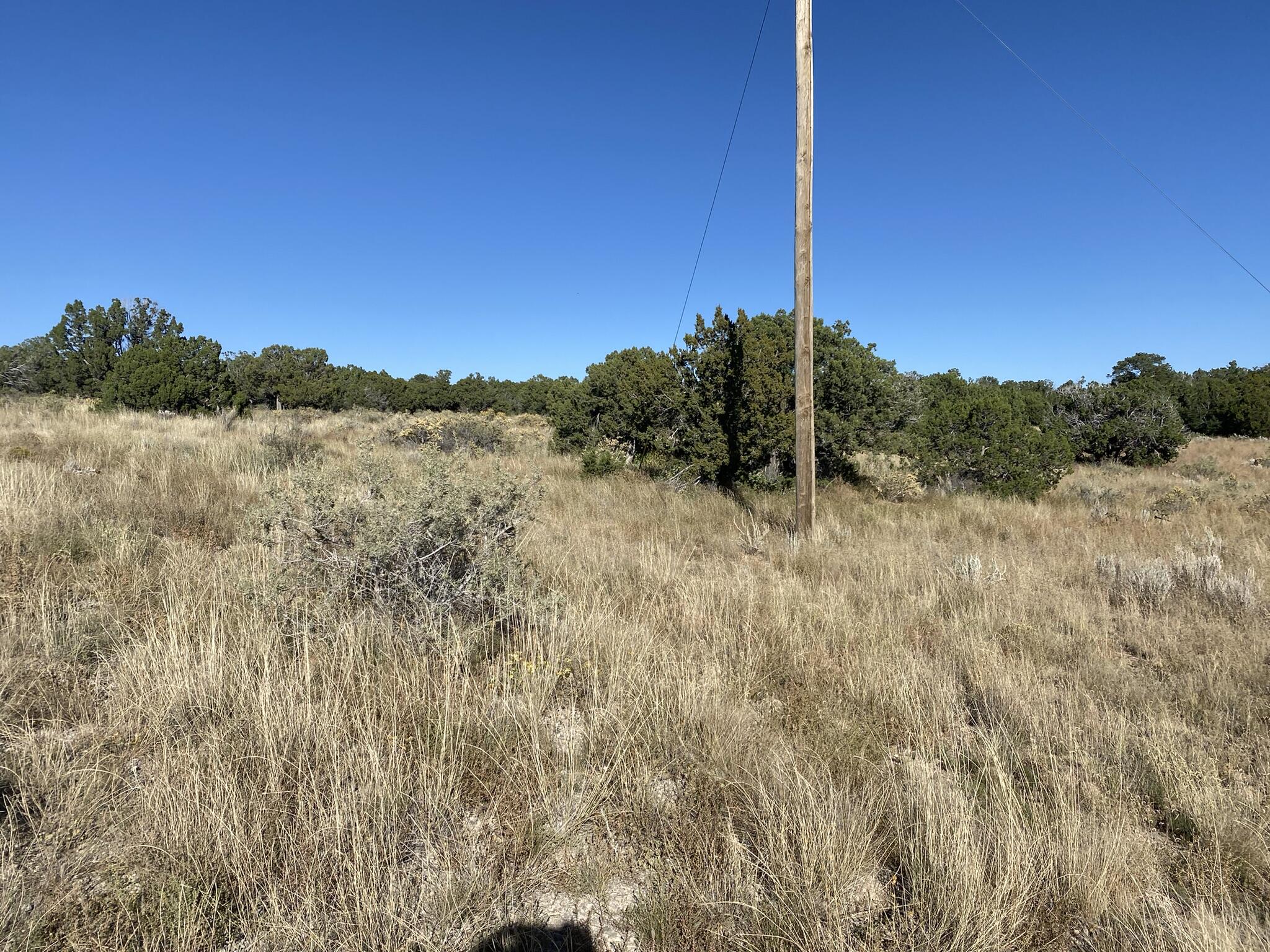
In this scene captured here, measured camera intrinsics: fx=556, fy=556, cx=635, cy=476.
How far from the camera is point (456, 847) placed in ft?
6.61

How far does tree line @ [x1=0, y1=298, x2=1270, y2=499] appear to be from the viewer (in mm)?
10797

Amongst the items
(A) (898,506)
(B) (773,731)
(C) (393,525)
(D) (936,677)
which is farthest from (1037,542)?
(C) (393,525)

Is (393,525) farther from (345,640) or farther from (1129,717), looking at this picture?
(1129,717)

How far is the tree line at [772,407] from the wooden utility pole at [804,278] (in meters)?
3.21

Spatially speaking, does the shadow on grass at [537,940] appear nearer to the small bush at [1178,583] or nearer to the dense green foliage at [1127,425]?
the small bush at [1178,583]

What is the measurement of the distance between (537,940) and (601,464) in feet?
35.7

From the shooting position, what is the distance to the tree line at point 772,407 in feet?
35.4

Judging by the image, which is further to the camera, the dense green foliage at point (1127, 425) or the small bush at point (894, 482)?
the dense green foliage at point (1127, 425)

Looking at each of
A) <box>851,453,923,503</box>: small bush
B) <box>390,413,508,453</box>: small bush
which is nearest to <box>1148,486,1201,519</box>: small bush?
<box>851,453,923,503</box>: small bush

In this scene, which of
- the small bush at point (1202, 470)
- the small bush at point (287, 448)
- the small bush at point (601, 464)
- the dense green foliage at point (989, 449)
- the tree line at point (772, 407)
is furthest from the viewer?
the small bush at point (1202, 470)

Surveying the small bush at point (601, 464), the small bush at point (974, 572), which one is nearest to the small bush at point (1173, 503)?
the small bush at point (974, 572)

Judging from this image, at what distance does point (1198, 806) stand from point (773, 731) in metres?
1.71

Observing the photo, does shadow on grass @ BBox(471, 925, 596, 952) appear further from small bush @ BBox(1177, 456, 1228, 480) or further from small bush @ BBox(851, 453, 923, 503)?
small bush @ BBox(1177, 456, 1228, 480)

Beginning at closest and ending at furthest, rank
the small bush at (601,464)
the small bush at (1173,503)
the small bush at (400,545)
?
the small bush at (400,545)
the small bush at (1173,503)
the small bush at (601,464)
